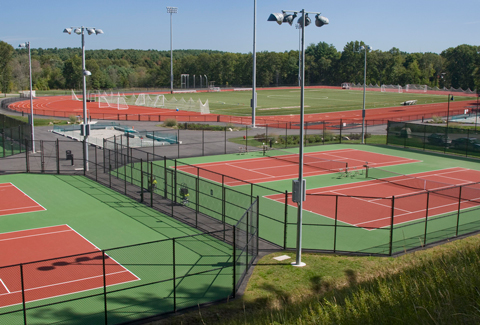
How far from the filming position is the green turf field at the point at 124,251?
45.5 ft

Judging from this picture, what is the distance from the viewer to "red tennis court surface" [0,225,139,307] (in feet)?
50.4

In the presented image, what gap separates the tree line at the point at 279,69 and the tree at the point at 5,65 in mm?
17014

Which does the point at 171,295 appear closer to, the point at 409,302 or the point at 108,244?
the point at 108,244

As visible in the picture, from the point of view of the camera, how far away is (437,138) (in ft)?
148

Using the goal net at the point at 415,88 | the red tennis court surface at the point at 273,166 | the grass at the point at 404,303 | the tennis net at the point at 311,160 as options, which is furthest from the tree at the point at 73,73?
the grass at the point at 404,303

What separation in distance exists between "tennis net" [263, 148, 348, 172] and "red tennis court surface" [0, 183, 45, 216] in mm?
19767

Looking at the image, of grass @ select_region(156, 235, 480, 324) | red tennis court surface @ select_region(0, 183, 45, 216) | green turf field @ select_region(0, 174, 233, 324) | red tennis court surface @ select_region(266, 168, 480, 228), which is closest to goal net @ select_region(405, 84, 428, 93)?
red tennis court surface @ select_region(266, 168, 480, 228)

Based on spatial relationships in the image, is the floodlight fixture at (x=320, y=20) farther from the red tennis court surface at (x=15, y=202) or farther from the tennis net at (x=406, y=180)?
the red tennis court surface at (x=15, y=202)

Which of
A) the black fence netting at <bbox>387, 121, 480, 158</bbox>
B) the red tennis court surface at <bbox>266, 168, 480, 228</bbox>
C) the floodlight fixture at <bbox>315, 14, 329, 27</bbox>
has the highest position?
the floodlight fixture at <bbox>315, 14, 329, 27</bbox>

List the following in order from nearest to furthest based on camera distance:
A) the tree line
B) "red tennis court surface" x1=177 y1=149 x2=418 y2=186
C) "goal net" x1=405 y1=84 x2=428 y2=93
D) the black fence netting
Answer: "red tennis court surface" x1=177 y1=149 x2=418 y2=186 < the black fence netting < "goal net" x1=405 y1=84 x2=428 y2=93 < the tree line

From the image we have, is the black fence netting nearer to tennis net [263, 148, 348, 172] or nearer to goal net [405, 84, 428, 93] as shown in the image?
tennis net [263, 148, 348, 172]

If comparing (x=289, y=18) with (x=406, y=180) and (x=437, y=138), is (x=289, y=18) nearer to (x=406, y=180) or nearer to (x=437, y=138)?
(x=406, y=180)

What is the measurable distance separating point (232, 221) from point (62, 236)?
24.1 ft

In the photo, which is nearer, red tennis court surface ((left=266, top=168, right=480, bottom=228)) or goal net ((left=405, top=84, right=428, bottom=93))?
red tennis court surface ((left=266, top=168, right=480, bottom=228))
